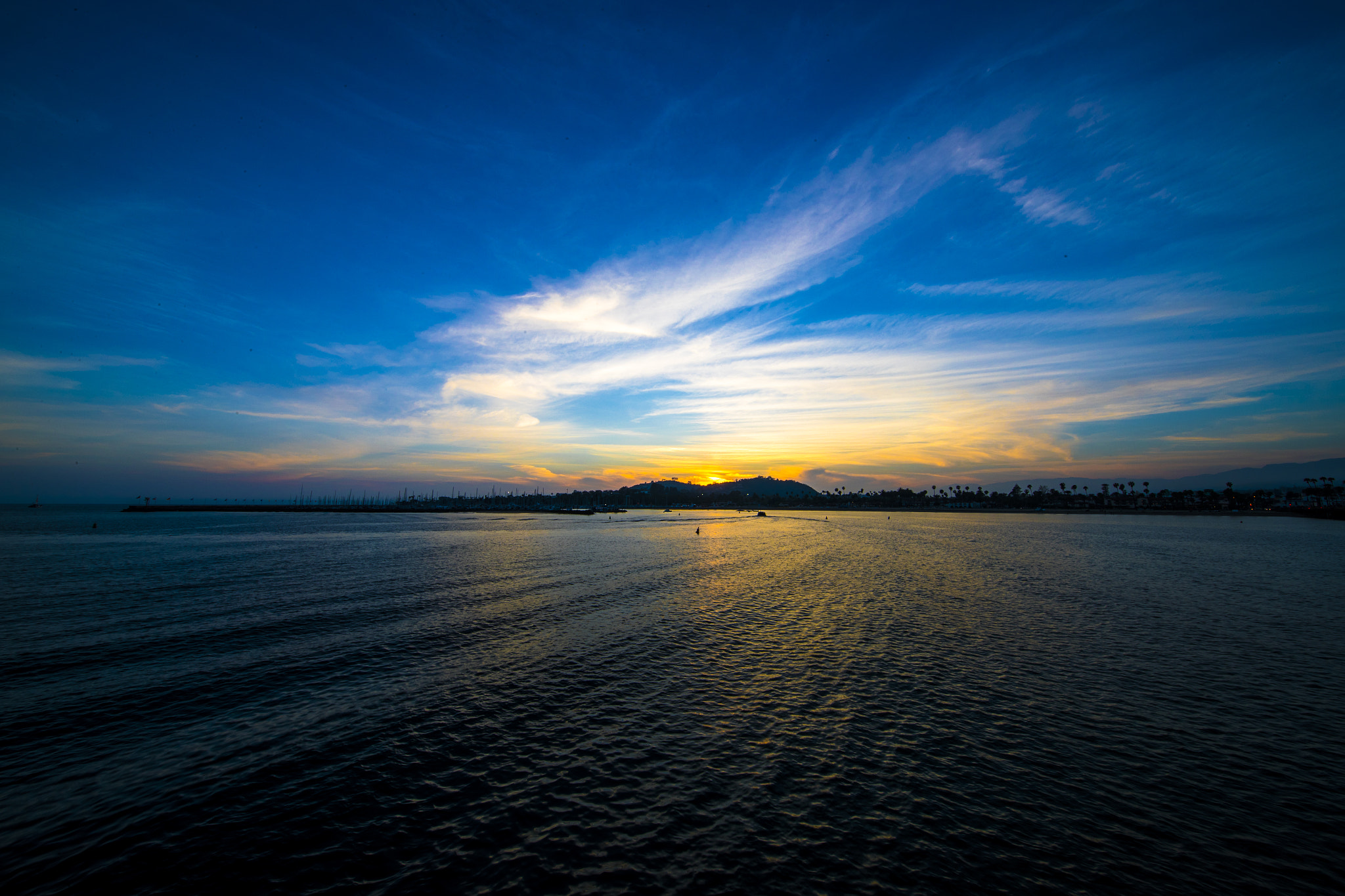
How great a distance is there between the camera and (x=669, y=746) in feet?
55.0

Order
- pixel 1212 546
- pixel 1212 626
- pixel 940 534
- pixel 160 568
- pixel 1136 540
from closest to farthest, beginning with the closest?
1. pixel 1212 626
2. pixel 160 568
3. pixel 1212 546
4. pixel 1136 540
5. pixel 940 534

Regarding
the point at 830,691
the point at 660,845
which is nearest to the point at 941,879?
the point at 660,845

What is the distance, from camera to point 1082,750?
1622 cm

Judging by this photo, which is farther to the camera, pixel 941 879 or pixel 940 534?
pixel 940 534

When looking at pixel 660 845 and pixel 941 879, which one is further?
pixel 660 845

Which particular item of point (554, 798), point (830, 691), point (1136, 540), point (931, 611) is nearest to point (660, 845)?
point (554, 798)

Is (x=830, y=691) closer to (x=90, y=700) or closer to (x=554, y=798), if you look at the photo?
(x=554, y=798)

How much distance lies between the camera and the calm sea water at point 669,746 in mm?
11430

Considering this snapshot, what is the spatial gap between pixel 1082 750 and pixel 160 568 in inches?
3085

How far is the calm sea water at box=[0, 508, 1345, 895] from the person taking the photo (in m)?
11.4

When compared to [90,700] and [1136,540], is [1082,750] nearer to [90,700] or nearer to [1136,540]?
[90,700]

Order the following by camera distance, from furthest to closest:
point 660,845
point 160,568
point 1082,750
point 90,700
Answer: point 160,568, point 90,700, point 1082,750, point 660,845

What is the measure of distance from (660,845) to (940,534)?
129 m

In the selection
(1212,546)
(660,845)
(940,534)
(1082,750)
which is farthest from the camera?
(940,534)
